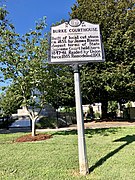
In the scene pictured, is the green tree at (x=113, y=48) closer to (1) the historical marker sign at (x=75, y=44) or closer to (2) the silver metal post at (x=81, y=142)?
(1) the historical marker sign at (x=75, y=44)

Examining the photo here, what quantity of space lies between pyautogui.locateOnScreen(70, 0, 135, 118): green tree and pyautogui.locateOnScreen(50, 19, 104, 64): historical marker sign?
38.7 feet

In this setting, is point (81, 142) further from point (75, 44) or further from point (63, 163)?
point (75, 44)

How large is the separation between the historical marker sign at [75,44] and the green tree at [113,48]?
11806 mm

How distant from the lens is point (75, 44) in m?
5.80

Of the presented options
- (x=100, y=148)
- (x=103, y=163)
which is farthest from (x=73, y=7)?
(x=103, y=163)

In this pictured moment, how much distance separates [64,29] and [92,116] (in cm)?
2323

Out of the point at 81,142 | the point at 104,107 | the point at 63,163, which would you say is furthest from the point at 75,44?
the point at 104,107

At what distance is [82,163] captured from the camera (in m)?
5.23

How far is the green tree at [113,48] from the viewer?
1791 cm

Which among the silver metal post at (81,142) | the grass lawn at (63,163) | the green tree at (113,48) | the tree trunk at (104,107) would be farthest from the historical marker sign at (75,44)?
the tree trunk at (104,107)

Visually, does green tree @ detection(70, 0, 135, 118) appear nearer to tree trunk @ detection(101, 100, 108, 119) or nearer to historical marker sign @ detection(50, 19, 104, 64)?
tree trunk @ detection(101, 100, 108, 119)

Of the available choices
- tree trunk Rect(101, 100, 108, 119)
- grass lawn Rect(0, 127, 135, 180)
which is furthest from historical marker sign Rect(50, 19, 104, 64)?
tree trunk Rect(101, 100, 108, 119)

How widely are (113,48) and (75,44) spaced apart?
43.7 ft

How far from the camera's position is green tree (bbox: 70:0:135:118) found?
17.9 meters
